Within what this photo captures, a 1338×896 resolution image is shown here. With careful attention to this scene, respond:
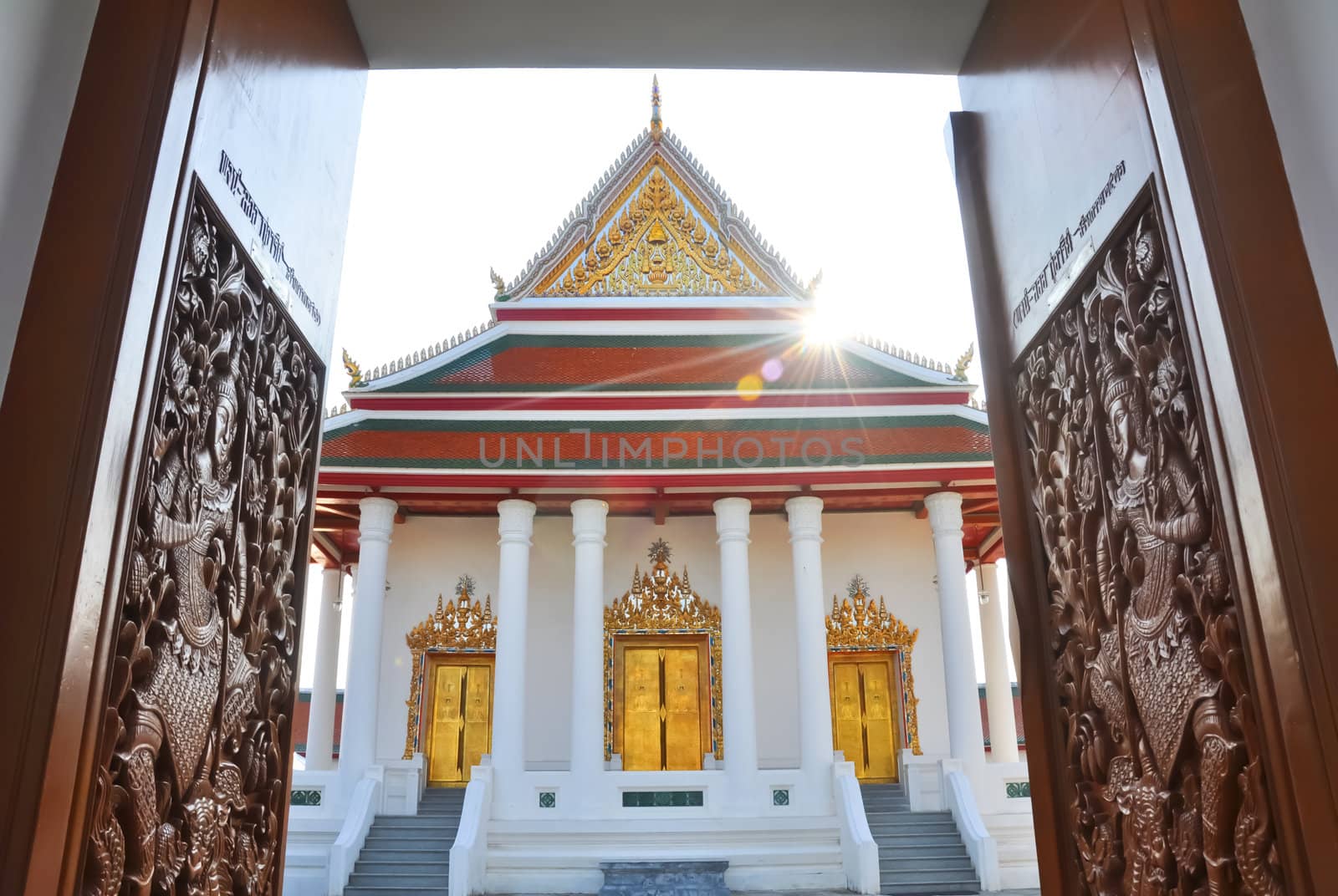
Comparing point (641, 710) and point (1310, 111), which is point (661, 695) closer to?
point (641, 710)

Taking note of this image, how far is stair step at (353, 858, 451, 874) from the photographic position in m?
8.77

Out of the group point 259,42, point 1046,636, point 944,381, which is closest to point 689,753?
point 944,381

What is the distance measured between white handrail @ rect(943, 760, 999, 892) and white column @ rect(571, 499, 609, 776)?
3.42 meters

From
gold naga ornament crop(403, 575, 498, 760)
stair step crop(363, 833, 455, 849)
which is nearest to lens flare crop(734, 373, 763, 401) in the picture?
gold naga ornament crop(403, 575, 498, 760)

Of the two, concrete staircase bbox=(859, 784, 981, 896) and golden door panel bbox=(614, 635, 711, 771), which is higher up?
golden door panel bbox=(614, 635, 711, 771)

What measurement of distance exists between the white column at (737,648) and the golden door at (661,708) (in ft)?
3.04

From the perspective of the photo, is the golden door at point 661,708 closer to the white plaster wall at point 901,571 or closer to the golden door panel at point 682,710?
the golden door panel at point 682,710

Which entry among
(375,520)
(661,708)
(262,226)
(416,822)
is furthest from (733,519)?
(262,226)

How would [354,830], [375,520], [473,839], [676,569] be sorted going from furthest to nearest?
[676,569], [375,520], [354,830], [473,839]

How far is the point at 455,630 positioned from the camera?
37.1 ft

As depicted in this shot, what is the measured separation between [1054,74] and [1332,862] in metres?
1.59

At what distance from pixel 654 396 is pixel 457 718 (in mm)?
4296

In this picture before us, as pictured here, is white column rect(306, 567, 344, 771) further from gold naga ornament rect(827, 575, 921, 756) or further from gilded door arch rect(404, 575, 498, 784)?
gold naga ornament rect(827, 575, 921, 756)

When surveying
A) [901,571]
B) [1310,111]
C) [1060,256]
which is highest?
[901,571]
